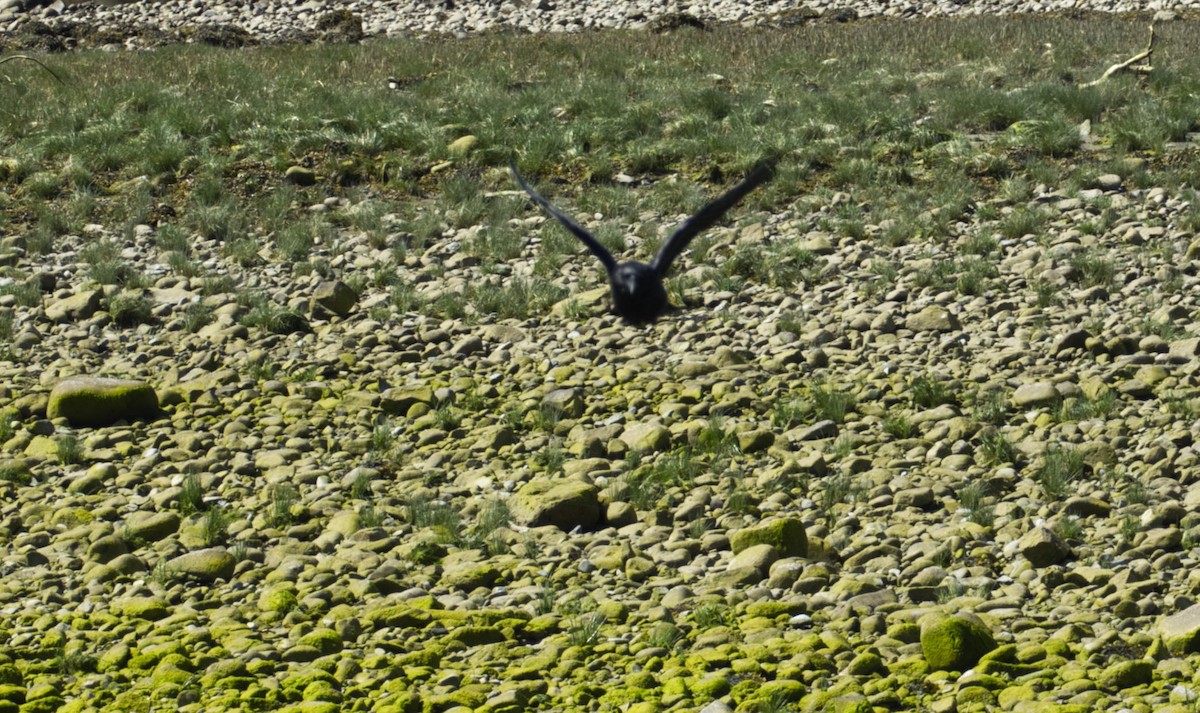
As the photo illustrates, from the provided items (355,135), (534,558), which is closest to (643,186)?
(355,135)

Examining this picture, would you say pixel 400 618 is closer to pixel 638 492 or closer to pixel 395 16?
pixel 638 492

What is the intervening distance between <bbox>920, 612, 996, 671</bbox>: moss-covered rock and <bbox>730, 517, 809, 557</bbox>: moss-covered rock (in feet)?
3.88

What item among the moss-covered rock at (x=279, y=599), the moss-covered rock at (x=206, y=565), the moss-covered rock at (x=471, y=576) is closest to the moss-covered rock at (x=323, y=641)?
the moss-covered rock at (x=279, y=599)

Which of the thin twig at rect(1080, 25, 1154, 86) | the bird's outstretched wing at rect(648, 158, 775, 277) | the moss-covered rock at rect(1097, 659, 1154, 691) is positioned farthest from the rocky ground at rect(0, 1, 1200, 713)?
the thin twig at rect(1080, 25, 1154, 86)

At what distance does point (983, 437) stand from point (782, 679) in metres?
2.98

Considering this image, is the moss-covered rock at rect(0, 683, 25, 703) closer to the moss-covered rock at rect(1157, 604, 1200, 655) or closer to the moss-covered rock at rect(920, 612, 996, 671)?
the moss-covered rock at rect(920, 612, 996, 671)

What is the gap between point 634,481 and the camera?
9180mm

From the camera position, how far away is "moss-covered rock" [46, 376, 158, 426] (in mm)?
10547

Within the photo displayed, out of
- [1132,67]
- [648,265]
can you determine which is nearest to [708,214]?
[648,265]

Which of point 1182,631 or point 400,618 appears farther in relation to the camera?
point 400,618

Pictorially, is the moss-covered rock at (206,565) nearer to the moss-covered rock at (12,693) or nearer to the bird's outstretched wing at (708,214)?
the moss-covered rock at (12,693)

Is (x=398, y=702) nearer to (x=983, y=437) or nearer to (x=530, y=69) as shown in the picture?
(x=983, y=437)

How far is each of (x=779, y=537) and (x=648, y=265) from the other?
2.41m

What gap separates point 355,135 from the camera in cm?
1612
